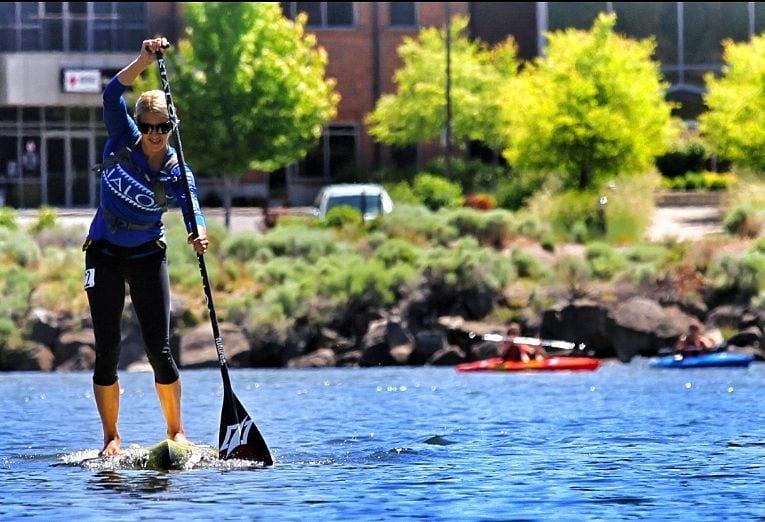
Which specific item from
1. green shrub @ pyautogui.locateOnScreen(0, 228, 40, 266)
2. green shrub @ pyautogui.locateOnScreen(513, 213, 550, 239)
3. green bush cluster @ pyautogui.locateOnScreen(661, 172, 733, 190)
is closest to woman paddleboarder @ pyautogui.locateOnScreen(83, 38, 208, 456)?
green shrub @ pyautogui.locateOnScreen(0, 228, 40, 266)

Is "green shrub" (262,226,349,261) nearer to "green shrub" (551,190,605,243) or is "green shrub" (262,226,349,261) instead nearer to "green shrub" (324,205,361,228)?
"green shrub" (324,205,361,228)

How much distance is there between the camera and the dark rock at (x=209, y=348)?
34250 mm

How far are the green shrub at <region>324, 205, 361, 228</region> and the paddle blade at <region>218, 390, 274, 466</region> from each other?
29.9 metres

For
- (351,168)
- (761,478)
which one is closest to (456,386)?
(761,478)

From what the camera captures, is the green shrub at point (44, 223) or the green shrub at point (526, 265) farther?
the green shrub at point (44, 223)

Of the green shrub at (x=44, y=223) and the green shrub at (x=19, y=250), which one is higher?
the green shrub at (x=44, y=223)

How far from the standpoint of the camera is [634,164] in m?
48.8

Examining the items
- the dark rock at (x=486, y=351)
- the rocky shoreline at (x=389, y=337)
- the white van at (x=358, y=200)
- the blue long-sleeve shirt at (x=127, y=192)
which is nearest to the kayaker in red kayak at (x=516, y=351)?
the dark rock at (x=486, y=351)

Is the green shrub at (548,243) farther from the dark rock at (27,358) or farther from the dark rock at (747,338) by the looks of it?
the dark rock at (27,358)

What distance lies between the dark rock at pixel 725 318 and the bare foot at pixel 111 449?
24.7 metres

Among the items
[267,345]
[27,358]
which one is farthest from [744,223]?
[27,358]

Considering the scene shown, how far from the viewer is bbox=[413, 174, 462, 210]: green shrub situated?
5075 cm

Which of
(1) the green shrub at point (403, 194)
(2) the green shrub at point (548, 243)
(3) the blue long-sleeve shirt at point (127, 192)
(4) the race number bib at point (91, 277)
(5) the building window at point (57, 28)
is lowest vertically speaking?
(2) the green shrub at point (548, 243)

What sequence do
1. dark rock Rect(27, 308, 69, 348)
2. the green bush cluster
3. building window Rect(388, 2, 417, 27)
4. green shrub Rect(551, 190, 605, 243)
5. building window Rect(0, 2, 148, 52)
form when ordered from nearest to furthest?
dark rock Rect(27, 308, 69, 348), green shrub Rect(551, 190, 605, 243), the green bush cluster, building window Rect(0, 2, 148, 52), building window Rect(388, 2, 417, 27)
